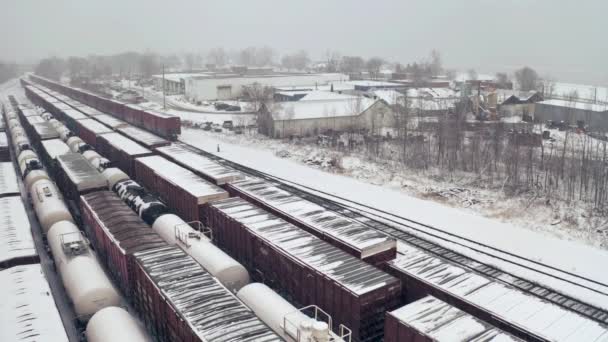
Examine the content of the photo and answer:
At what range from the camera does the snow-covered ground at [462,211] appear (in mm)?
18812

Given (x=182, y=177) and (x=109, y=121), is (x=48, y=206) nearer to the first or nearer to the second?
(x=182, y=177)

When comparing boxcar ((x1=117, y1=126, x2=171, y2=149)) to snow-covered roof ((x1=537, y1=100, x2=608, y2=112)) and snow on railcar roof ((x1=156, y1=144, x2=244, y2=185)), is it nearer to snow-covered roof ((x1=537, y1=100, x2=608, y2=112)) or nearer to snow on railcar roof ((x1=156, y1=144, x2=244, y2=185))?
snow on railcar roof ((x1=156, y1=144, x2=244, y2=185))

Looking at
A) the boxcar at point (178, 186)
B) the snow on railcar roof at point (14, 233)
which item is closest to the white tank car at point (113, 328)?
the snow on railcar roof at point (14, 233)

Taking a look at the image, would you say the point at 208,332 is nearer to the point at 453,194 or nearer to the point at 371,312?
the point at 371,312

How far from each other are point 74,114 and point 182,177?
30996mm

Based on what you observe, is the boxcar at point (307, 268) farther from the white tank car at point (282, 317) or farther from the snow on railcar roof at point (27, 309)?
the snow on railcar roof at point (27, 309)

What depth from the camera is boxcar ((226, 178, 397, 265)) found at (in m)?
14.5

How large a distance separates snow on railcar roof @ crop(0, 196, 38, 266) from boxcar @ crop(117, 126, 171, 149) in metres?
11.9

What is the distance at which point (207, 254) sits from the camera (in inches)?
559

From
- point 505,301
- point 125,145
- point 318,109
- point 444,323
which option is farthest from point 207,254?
point 318,109

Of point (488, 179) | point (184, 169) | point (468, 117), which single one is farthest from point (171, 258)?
point (468, 117)

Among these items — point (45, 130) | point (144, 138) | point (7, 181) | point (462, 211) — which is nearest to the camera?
point (7, 181)

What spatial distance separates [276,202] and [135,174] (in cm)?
1220

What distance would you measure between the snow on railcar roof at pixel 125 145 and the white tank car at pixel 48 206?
6.94 meters
